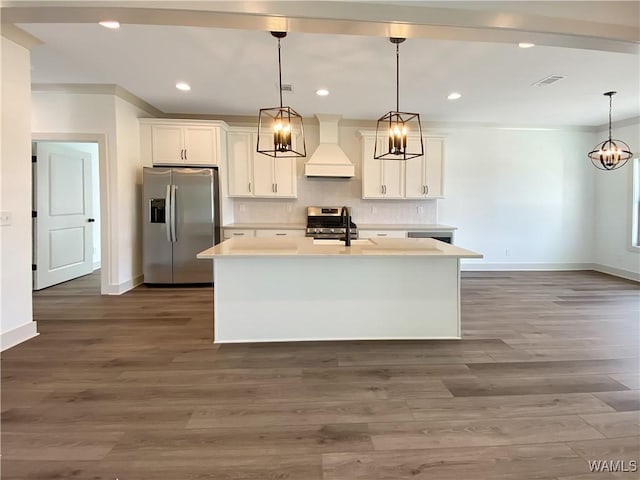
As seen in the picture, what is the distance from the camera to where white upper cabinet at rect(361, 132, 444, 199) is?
5.80 meters

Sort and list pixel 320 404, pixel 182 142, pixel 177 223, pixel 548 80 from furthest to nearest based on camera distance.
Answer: pixel 182 142, pixel 177 223, pixel 548 80, pixel 320 404

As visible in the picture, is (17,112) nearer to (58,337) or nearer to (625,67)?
(58,337)

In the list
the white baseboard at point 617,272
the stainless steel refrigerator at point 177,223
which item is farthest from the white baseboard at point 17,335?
the white baseboard at point 617,272

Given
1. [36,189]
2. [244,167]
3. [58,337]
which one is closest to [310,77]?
[244,167]

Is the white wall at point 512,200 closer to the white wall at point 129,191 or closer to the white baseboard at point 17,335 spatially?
the white wall at point 129,191

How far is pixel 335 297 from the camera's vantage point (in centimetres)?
315

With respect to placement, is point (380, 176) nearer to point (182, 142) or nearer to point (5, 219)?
point (182, 142)

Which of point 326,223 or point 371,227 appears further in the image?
point 326,223

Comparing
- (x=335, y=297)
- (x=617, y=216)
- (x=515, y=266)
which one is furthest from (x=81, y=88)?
(x=617, y=216)

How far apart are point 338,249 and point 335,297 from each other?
1.43 ft

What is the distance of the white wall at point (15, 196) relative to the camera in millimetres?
2828

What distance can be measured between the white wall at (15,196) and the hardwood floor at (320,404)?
275 mm

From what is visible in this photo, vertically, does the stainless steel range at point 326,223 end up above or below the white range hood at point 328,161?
below

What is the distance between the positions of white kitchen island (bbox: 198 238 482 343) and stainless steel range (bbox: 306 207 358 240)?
2216 millimetres
